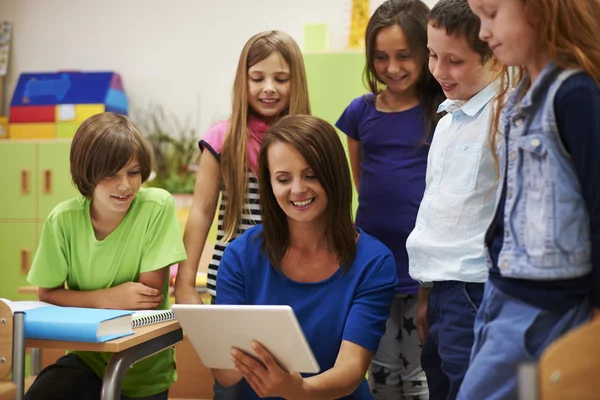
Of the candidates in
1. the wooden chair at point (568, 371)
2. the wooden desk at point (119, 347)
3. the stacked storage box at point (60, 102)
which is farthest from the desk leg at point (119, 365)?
the stacked storage box at point (60, 102)

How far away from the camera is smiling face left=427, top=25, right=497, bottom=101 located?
63.2 inches

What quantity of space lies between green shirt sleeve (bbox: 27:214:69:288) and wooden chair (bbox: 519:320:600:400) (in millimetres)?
1525

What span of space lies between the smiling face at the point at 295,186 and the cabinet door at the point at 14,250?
10.3ft

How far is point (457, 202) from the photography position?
1593 mm

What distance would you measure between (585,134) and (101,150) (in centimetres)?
137

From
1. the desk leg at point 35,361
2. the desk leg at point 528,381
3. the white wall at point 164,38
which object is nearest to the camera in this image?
the desk leg at point 528,381

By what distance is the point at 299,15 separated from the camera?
4633mm

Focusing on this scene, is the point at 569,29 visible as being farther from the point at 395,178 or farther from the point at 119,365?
the point at 119,365

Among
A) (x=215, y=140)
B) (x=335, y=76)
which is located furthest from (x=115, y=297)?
(x=335, y=76)

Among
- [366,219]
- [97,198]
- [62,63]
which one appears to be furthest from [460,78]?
[62,63]

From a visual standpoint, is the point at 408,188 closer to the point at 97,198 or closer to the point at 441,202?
the point at 441,202

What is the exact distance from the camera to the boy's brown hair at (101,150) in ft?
6.70

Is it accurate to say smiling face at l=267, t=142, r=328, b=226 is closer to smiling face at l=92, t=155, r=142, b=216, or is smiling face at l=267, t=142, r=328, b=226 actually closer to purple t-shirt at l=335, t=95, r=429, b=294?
purple t-shirt at l=335, t=95, r=429, b=294

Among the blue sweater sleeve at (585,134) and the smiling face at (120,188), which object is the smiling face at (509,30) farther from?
the smiling face at (120,188)
